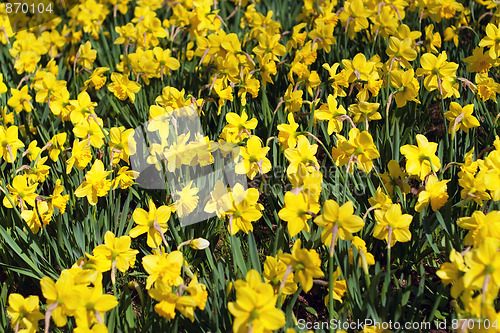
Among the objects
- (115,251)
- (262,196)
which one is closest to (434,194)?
(262,196)

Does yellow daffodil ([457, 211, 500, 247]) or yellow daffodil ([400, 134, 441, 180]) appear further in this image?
yellow daffodil ([400, 134, 441, 180])

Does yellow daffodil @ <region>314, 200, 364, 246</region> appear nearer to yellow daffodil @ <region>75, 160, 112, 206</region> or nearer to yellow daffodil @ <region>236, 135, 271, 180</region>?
yellow daffodil @ <region>236, 135, 271, 180</region>

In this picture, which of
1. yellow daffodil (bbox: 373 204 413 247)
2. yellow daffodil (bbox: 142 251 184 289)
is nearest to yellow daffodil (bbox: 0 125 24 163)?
yellow daffodil (bbox: 142 251 184 289)

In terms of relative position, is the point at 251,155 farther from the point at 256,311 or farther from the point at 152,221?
the point at 256,311

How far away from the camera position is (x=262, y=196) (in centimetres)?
250

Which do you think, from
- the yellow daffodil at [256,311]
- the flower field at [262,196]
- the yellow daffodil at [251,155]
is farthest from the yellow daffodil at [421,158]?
the yellow daffodil at [256,311]

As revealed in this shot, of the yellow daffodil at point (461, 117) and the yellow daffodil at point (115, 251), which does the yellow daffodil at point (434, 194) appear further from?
the yellow daffodil at point (115, 251)

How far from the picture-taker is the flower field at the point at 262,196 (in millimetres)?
1516

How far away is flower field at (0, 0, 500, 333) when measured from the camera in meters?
1.52

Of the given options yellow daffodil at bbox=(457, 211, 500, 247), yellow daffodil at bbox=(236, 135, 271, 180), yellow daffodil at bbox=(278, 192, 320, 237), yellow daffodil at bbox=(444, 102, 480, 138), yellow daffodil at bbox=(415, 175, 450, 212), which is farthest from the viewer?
yellow daffodil at bbox=(444, 102, 480, 138)

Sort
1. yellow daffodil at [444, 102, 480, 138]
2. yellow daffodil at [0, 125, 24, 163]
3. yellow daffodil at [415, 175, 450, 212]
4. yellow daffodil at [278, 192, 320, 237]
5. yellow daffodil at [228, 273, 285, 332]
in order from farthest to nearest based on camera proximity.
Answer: yellow daffodil at [0, 125, 24, 163] < yellow daffodil at [444, 102, 480, 138] < yellow daffodil at [415, 175, 450, 212] < yellow daffodil at [278, 192, 320, 237] < yellow daffodil at [228, 273, 285, 332]

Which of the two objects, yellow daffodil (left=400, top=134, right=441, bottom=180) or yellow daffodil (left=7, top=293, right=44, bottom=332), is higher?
yellow daffodil (left=400, top=134, right=441, bottom=180)

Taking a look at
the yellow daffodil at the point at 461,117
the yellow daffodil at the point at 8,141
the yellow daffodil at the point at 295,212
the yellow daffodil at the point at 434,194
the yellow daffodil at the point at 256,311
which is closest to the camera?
the yellow daffodil at the point at 256,311

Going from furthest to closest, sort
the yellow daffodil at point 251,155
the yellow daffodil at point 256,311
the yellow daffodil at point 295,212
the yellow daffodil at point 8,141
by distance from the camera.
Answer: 1. the yellow daffodil at point 8,141
2. the yellow daffodil at point 251,155
3. the yellow daffodil at point 295,212
4. the yellow daffodil at point 256,311
